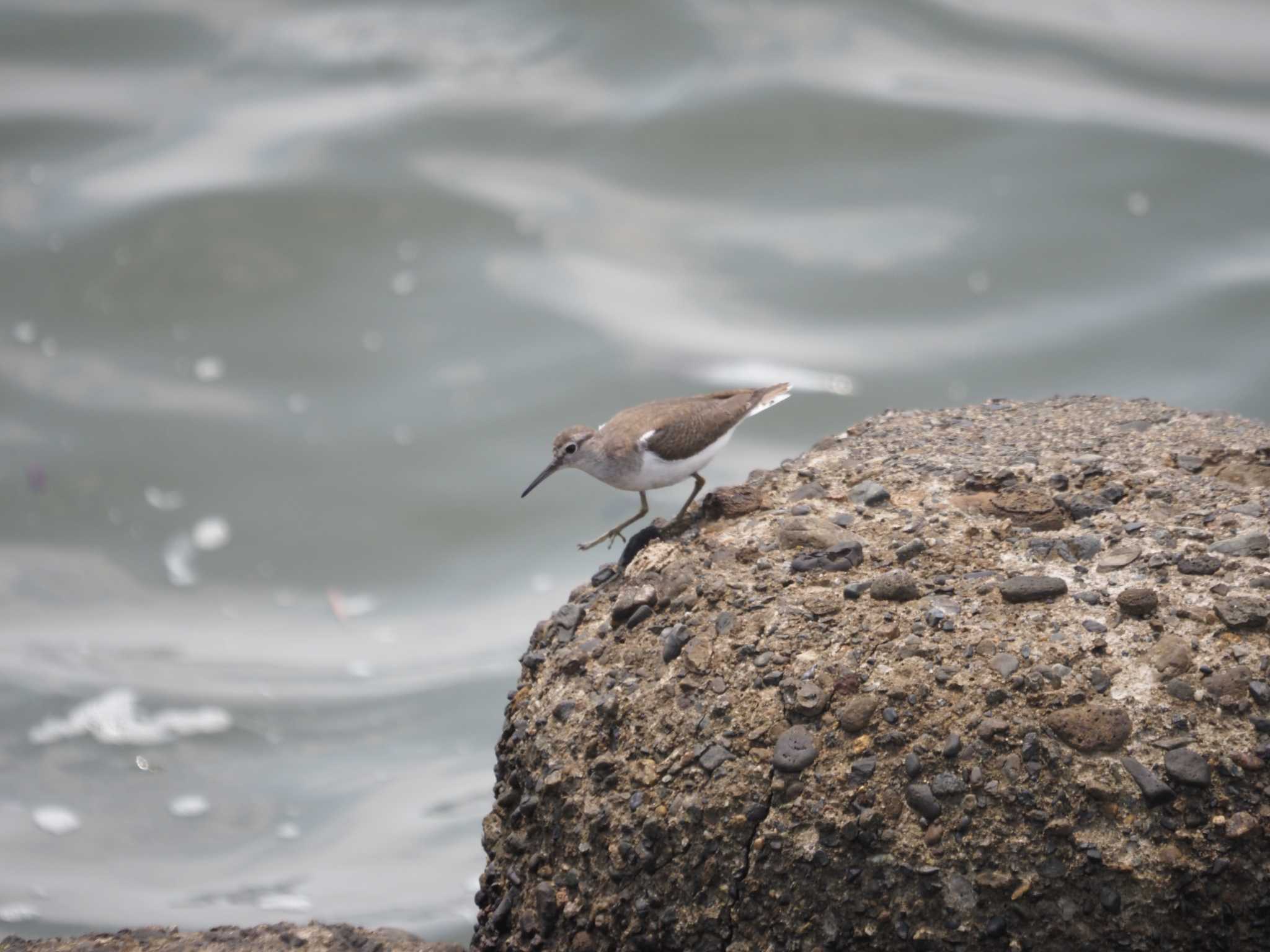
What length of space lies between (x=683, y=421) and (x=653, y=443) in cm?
17

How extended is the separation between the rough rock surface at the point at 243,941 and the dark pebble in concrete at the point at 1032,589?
221cm

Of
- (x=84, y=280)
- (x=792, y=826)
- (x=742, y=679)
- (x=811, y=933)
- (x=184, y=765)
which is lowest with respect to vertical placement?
(x=811, y=933)

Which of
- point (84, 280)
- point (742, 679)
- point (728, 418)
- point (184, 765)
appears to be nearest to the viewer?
point (742, 679)

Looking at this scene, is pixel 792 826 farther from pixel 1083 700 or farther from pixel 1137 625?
pixel 1137 625

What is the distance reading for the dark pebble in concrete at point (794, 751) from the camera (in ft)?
10.5

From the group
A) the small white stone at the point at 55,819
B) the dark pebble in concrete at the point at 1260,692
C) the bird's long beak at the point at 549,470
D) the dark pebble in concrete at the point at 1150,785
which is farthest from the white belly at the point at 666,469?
the small white stone at the point at 55,819

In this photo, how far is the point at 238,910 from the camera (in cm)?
616

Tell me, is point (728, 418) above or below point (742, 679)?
above

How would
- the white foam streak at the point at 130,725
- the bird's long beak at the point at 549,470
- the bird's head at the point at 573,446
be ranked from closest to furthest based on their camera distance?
the bird's head at the point at 573,446, the bird's long beak at the point at 549,470, the white foam streak at the point at 130,725

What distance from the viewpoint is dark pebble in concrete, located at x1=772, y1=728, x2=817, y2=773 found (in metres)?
3.21

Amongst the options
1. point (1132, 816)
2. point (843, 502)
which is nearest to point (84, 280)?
point (843, 502)

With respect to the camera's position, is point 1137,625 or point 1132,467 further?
point 1132,467

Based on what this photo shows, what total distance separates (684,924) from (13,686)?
20.8ft

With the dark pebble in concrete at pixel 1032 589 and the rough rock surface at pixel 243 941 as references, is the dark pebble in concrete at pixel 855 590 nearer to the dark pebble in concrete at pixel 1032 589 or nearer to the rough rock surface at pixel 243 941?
the dark pebble in concrete at pixel 1032 589
